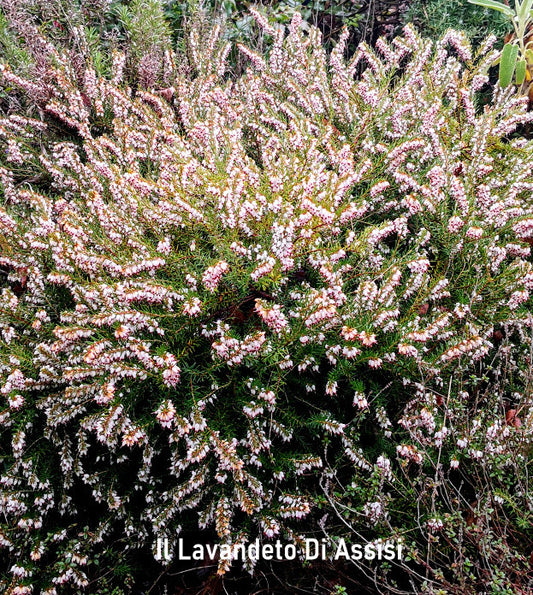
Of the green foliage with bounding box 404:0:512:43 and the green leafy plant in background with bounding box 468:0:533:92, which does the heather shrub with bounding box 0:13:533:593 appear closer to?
the green leafy plant in background with bounding box 468:0:533:92

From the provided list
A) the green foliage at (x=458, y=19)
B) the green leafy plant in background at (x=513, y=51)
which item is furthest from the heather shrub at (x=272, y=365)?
the green foliage at (x=458, y=19)

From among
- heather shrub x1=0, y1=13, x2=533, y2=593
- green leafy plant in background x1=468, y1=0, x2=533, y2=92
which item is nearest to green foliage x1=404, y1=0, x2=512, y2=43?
green leafy plant in background x1=468, y1=0, x2=533, y2=92

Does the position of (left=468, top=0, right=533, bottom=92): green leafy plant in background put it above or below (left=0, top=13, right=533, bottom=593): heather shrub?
above

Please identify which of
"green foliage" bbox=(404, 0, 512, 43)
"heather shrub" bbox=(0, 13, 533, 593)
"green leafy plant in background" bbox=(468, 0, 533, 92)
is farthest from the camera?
"green foliage" bbox=(404, 0, 512, 43)

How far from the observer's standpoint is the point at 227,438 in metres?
1.98

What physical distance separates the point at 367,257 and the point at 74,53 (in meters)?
2.74

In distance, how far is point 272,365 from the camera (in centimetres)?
197

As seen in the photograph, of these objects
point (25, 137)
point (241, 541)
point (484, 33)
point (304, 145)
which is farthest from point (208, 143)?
point (484, 33)

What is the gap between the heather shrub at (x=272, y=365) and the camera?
188 cm

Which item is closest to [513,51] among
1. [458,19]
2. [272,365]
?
[458,19]

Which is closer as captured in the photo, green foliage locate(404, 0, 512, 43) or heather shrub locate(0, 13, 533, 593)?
heather shrub locate(0, 13, 533, 593)

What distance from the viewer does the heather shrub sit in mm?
1884

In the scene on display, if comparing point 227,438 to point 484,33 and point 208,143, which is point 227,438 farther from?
point 484,33

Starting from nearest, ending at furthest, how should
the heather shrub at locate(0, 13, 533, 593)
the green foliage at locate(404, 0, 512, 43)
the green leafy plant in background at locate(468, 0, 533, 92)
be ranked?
the heather shrub at locate(0, 13, 533, 593)
the green leafy plant in background at locate(468, 0, 533, 92)
the green foliage at locate(404, 0, 512, 43)
